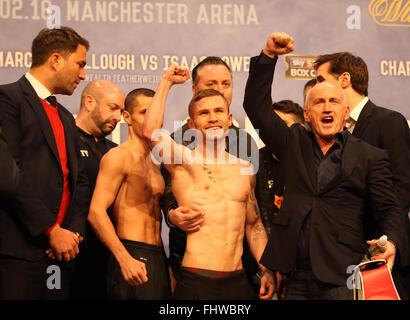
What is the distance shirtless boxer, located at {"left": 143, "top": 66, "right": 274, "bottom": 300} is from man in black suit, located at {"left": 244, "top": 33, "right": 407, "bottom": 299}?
0.22 metres

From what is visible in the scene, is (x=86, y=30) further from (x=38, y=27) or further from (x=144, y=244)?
(x=144, y=244)

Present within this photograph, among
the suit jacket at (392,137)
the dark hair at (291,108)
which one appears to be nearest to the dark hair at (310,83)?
the dark hair at (291,108)

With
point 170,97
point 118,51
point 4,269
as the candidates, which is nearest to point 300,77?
point 170,97

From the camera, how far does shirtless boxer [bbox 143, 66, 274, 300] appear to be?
2.62 m

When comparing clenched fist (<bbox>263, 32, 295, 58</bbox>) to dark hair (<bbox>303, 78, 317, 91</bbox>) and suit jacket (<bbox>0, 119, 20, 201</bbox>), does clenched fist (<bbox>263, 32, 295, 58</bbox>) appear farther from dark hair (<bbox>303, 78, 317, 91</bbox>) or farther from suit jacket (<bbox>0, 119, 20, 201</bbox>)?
dark hair (<bbox>303, 78, 317, 91</bbox>)

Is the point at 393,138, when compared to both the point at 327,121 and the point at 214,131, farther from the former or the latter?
the point at 214,131

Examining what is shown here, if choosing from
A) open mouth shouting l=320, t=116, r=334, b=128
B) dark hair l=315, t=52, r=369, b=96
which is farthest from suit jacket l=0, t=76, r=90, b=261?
dark hair l=315, t=52, r=369, b=96

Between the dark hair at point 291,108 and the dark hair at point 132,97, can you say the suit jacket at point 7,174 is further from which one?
the dark hair at point 291,108

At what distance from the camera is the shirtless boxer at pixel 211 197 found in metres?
2.62

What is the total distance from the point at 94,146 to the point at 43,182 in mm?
1024

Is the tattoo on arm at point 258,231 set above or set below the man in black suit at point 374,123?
below

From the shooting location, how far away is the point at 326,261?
245 cm

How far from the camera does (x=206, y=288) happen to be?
102 inches
